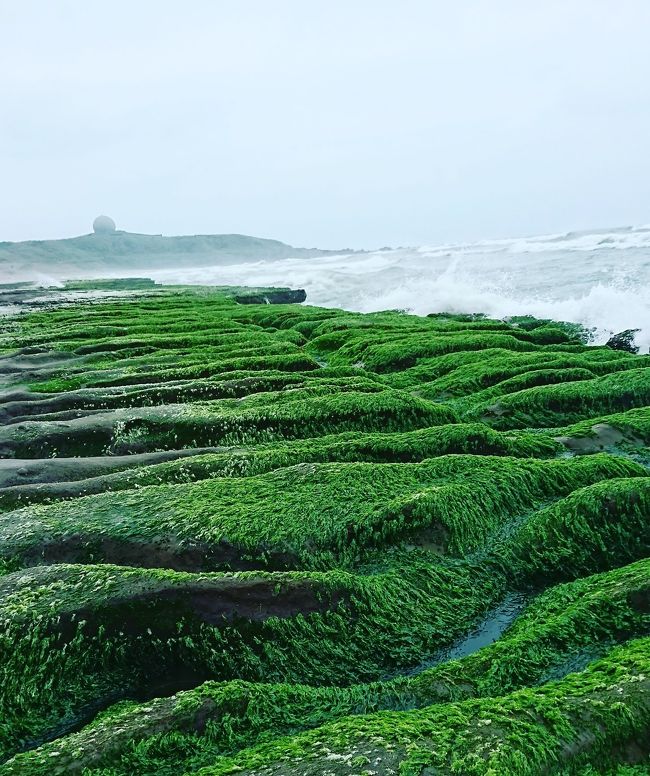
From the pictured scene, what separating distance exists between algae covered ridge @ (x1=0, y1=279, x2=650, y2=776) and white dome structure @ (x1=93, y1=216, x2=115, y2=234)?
177 m

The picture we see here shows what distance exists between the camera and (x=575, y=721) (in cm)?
213

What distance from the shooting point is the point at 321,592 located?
3172 millimetres

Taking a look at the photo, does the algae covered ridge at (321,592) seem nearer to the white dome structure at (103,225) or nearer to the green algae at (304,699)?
the green algae at (304,699)

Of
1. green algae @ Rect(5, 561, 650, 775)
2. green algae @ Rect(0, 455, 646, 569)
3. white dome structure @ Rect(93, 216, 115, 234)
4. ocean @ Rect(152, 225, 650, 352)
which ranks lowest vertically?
green algae @ Rect(5, 561, 650, 775)

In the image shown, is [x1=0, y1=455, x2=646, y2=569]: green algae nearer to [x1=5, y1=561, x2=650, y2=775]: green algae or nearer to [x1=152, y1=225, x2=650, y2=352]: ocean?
[x1=5, y1=561, x2=650, y2=775]: green algae

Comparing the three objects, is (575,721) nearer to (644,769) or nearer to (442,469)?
(644,769)


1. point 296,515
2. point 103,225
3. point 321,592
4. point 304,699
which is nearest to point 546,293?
point 296,515

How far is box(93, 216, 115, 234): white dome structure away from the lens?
16401 cm

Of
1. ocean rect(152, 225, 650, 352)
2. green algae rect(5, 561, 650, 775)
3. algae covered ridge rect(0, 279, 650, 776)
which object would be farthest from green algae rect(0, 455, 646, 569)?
ocean rect(152, 225, 650, 352)

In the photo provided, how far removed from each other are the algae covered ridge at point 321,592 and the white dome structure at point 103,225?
177044 millimetres

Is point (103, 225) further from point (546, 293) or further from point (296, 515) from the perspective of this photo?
point (296, 515)

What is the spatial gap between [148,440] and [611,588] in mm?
4590

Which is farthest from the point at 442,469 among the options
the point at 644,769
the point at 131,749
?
the point at 131,749

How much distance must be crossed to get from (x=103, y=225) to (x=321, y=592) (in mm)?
182739
